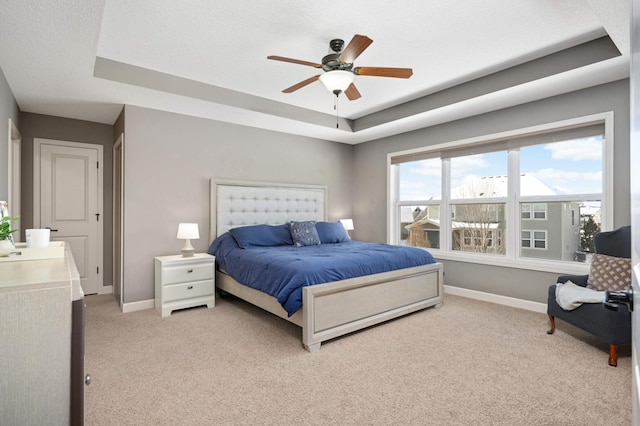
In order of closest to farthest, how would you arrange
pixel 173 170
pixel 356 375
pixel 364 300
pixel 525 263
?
1. pixel 356 375
2. pixel 364 300
3. pixel 525 263
4. pixel 173 170

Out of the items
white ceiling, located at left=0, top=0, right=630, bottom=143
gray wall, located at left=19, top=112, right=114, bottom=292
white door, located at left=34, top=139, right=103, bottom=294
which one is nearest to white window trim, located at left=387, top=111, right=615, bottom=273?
white ceiling, located at left=0, top=0, right=630, bottom=143

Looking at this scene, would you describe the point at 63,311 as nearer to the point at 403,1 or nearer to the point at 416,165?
the point at 403,1

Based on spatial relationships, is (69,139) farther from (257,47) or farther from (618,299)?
(618,299)

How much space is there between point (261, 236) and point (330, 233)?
108 centimetres

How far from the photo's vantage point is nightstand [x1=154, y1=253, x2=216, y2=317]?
3.67m

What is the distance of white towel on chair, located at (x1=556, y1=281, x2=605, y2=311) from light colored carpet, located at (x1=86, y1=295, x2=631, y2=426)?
1.14ft

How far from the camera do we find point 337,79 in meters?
2.72

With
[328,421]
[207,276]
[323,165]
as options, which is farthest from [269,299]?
[323,165]

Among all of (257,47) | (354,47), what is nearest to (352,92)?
(354,47)

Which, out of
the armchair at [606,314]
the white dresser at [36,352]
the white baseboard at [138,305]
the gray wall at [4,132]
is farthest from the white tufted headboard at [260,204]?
the white dresser at [36,352]

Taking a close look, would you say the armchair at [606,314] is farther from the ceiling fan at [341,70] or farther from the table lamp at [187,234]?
the table lamp at [187,234]

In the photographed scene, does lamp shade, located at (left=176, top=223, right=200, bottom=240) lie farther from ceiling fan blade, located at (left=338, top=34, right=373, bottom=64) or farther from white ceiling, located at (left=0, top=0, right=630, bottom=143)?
ceiling fan blade, located at (left=338, top=34, right=373, bottom=64)

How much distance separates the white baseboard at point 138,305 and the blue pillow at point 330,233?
7.28 feet

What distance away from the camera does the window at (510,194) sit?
3.53m
